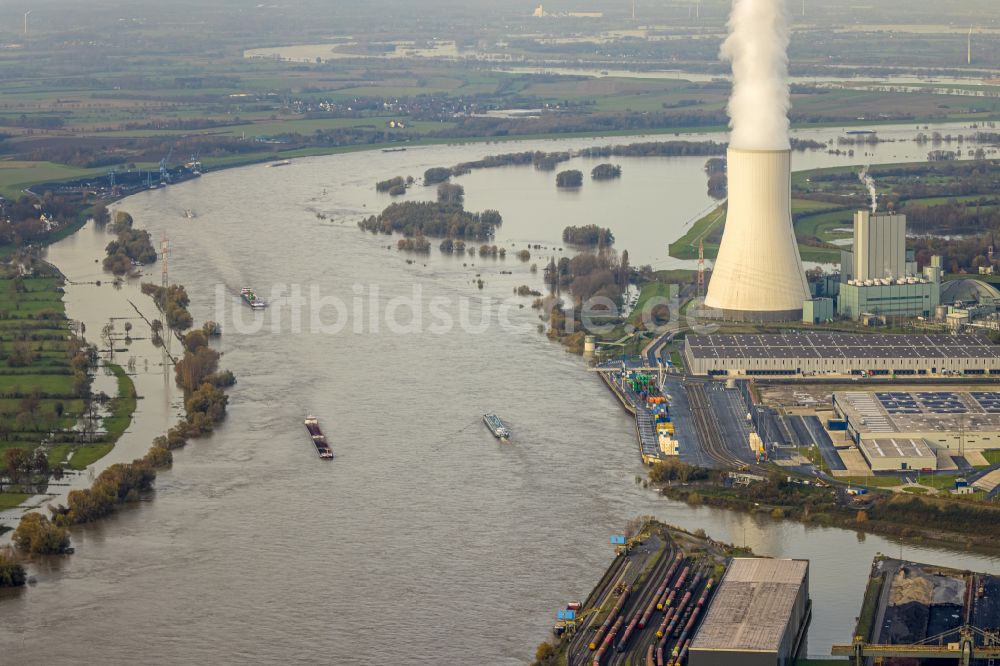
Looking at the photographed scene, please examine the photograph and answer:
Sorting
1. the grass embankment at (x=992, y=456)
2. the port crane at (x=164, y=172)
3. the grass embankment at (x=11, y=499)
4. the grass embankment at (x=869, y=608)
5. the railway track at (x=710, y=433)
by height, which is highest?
the port crane at (x=164, y=172)

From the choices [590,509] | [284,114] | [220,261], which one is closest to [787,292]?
[590,509]

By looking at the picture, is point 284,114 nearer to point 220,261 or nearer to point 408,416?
point 220,261

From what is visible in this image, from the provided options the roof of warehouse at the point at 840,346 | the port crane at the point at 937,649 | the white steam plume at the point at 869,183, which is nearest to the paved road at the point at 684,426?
the roof of warehouse at the point at 840,346

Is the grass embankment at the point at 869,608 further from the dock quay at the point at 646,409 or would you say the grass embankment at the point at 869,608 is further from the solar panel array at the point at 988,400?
the solar panel array at the point at 988,400

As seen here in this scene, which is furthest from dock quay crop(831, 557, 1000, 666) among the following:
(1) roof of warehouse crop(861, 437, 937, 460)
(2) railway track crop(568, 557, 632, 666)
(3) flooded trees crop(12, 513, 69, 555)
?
(3) flooded trees crop(12, 513, 69, 555)

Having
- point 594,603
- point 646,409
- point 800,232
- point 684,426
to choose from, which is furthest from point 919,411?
point 800,232

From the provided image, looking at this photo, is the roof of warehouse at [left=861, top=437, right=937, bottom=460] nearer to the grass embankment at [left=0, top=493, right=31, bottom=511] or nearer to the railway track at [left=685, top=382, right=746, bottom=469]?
the railway track at [left=685, top=382, right=746, bottom=469]

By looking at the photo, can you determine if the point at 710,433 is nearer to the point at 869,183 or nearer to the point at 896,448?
the point at 896,448
